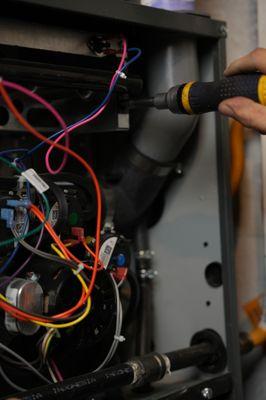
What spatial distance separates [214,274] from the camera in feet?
3.56

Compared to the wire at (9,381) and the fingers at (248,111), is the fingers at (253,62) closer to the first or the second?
the fingers at (248,111)

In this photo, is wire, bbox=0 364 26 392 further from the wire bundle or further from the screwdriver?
the screwdriver

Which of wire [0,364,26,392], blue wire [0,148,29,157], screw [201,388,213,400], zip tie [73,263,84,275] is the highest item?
blue wire [0,148,29,157]

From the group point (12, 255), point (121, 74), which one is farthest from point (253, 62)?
point (12, 255)

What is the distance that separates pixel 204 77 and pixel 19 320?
1.97 ft

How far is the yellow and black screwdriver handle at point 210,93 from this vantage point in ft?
2.60

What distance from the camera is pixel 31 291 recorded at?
30.6 inches

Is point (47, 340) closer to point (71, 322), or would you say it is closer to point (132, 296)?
point (71, 322)

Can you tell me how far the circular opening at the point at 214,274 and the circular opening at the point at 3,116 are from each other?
0.50 m

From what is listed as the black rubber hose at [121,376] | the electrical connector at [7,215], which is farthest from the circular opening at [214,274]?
the electrical connector at [7,215]

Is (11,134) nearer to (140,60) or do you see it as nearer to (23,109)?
(23,109)

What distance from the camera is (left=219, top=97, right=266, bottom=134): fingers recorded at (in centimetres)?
79

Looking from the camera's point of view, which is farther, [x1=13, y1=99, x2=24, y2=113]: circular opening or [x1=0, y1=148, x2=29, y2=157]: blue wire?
[x1=13, y1=99, x2=24, y2=113]: circular opening

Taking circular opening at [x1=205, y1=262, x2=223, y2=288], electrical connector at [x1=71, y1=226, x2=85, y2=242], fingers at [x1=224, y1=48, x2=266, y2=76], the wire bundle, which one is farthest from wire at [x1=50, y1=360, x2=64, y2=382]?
fingers at [x1=224, y1=48, x2=266, y2=76]
